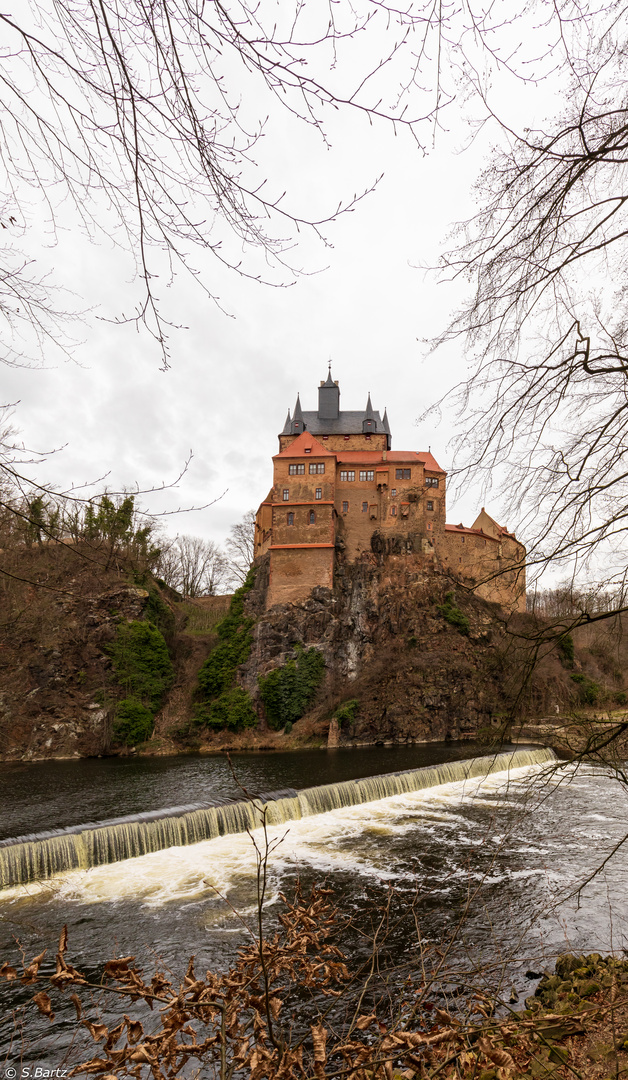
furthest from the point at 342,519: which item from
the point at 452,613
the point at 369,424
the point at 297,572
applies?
the point at 452,613

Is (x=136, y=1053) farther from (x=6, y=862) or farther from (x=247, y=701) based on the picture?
(x=247, y=701)

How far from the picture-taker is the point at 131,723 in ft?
95.4

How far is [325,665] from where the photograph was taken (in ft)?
106

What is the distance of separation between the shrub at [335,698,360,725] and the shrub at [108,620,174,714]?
32.4 feet

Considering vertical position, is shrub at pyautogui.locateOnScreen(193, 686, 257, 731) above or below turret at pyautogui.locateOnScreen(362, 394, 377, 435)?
below

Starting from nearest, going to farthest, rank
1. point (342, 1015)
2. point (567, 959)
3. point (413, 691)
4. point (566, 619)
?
1. point (566, 619)
2. point (342, 1015)
3. point (567, 959)
4. point (413, 691)

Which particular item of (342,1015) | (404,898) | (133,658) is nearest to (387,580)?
(133,658)

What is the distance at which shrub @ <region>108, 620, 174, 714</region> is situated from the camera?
31.0 metres

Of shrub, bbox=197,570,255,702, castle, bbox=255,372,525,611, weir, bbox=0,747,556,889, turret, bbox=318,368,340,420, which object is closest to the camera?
weir, bbox=0,747,556,889

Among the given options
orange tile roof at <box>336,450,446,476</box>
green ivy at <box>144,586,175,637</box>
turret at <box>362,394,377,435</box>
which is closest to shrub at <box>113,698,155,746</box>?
green ivy at <box>144,586,175,637</box>

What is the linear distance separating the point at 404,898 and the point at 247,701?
23.5m

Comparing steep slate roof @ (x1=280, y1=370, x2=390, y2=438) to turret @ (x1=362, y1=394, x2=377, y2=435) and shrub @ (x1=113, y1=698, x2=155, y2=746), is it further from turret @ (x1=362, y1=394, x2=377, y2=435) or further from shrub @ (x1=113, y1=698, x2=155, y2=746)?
shrub @ (x1=113, y1=698, x2=155, y2=746)

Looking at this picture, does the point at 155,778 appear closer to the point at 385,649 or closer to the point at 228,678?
the point at 228,678

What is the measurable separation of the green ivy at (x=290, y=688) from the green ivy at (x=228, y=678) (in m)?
1.08
